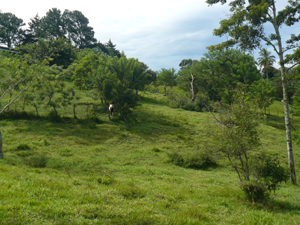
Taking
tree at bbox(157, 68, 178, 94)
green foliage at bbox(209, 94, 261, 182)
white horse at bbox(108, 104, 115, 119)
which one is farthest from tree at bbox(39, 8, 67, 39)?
green foliage at bbox(209, 94, 261, 182)

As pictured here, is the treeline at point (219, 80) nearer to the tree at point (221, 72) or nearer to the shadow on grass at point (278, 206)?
the tree at point (221, 72)

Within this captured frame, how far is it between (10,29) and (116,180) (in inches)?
2363

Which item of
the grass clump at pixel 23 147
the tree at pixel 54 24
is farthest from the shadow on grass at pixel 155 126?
the tree at pixel 54 24

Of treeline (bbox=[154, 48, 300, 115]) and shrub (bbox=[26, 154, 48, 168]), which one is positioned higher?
treeline (bbox=[154, 48, 300, 115])

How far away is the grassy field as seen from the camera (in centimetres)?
527

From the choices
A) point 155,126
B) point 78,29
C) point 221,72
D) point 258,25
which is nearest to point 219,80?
point 221,72

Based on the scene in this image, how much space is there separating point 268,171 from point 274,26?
10.1m

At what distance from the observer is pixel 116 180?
908 cm

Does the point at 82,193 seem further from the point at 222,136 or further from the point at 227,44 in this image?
the point at 227,44

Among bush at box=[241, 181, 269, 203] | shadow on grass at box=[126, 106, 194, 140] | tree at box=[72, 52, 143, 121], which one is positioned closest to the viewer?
bush at box=[241, 181, 269, 203]

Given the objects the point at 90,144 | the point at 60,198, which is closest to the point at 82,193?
the point at 60,198

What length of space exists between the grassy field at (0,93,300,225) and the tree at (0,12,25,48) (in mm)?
43573

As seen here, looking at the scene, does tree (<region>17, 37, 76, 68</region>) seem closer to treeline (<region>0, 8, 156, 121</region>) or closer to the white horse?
treeline (<region>0, 8, 156, 121</region>)

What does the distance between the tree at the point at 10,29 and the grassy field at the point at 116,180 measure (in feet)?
143
